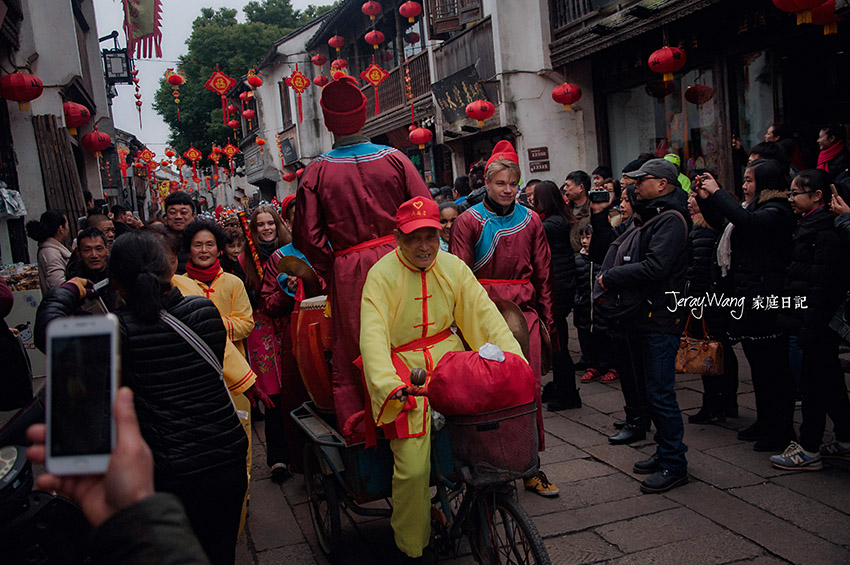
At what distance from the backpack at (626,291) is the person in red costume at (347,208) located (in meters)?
1.55

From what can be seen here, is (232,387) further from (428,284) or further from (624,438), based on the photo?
(624,438)

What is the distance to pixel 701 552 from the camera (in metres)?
3.48

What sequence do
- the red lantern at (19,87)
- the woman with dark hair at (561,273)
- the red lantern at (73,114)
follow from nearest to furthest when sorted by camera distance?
the woman with dark hair at (561,273)
the red lantern at (19,87)
the red lantern at (73,114)

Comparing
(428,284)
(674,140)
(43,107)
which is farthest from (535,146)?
(428,284)

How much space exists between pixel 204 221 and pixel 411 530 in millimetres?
2832

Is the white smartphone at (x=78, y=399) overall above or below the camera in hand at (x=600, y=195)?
below

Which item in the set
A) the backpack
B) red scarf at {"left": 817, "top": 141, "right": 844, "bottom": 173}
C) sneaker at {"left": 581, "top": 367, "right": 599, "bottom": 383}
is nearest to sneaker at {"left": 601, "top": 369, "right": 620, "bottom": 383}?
sneaker at {"left": 581, "top": 367, "right": 599, "bottom": 383}

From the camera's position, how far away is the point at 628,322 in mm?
4422

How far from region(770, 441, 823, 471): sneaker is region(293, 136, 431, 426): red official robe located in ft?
9.74

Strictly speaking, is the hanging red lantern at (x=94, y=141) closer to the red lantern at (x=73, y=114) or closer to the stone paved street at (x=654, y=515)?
the red lantern at (x=73, y=114)

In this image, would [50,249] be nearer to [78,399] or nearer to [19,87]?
[19,87]

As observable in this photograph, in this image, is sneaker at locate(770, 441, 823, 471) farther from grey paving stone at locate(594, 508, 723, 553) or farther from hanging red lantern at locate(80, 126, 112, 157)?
hanging red lantern at locate(80, 126, 112, 157)

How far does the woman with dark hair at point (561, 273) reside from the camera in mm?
5969

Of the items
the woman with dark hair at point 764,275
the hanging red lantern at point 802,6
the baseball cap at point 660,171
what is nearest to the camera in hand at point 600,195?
the woman with dark hair at point 764,275
